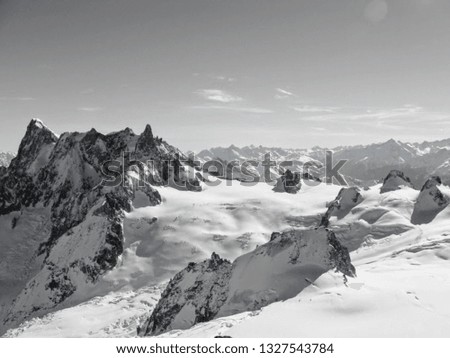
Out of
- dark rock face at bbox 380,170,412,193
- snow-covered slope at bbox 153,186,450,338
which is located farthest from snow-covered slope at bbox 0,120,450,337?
dark rock face at bbox 380,170,412,193

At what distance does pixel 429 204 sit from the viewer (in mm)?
103188

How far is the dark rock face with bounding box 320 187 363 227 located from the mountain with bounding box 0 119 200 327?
55.6 metres

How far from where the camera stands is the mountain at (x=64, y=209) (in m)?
94.1

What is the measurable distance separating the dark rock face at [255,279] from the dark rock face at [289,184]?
122 metres

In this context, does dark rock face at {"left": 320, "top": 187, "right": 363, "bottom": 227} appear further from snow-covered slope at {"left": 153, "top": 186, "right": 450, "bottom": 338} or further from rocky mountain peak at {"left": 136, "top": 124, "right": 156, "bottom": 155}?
rocky mountain peak at {"left": 136, "top": 124, "right": 156, "bottom": 155}

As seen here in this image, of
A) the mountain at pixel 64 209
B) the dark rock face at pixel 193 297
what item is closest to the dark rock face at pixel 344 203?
the mountain at pixel 64 209

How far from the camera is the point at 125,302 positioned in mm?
81375

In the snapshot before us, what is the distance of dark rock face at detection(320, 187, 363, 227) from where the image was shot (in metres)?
111

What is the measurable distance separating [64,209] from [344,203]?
9769cm

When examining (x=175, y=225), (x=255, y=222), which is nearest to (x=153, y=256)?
(x=175, y=225)

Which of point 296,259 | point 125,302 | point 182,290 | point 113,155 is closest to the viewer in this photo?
point 296,259
